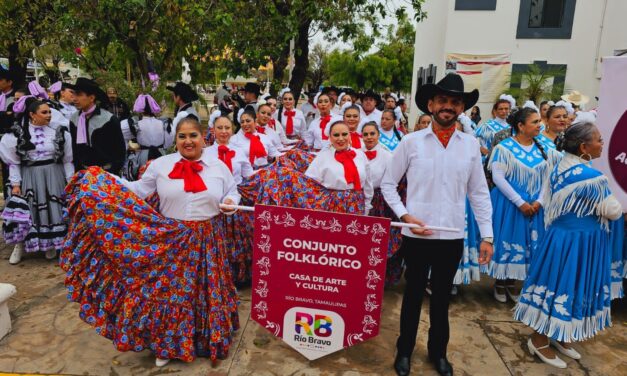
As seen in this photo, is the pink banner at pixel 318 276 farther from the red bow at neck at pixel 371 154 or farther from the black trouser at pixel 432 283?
the red bow at neck at pixel 371 154

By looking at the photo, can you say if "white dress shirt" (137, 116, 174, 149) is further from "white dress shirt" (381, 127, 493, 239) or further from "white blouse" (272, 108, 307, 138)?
"white dress shirt" (381, 127, 493, 239)

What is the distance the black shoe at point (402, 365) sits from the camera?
11.0 ft

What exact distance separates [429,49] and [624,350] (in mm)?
16500

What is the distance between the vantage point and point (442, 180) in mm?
3072

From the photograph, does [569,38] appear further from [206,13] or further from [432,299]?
[432,299]

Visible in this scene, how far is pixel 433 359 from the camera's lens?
350 cm

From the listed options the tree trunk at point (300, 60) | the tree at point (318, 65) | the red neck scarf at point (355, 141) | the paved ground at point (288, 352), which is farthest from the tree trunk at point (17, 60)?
the tree at point (318, 65)

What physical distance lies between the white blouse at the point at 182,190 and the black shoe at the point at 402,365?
68.3 inches

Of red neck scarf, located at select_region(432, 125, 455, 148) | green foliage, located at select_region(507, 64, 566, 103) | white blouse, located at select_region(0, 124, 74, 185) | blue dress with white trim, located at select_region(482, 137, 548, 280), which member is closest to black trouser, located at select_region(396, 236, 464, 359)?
red neck scarf, located at select_region(432, 125, 455, 148)

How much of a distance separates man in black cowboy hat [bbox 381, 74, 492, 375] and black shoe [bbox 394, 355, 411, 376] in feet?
1.30

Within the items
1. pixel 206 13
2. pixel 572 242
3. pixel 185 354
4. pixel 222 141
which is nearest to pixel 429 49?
pixel 206 13

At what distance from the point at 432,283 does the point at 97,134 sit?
3947 mm

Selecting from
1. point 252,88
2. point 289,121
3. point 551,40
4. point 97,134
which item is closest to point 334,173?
point 97,134

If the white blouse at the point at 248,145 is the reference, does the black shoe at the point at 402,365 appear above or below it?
below
